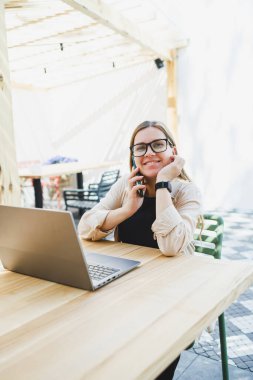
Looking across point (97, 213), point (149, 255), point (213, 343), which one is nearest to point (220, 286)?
point (149, 255)

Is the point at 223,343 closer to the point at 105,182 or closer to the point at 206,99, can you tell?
the point at 105,182

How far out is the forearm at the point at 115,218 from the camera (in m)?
1.48

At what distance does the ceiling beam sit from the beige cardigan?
2.74 m

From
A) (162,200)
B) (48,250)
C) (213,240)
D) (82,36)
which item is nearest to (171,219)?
(162,200)

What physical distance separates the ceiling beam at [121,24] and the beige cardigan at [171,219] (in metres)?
2.74

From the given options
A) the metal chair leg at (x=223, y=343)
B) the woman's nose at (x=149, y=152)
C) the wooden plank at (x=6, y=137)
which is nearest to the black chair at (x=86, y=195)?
the wooden plank at (x=6, y=137)

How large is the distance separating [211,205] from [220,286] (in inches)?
209

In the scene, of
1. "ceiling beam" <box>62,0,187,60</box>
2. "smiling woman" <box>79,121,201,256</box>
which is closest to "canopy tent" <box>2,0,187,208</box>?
"ceiling beam" <box>62,0,187,60</box>

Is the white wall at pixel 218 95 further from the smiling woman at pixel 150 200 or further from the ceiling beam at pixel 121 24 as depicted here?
the smiling woman at pixel 150 200

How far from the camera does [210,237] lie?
158 cm

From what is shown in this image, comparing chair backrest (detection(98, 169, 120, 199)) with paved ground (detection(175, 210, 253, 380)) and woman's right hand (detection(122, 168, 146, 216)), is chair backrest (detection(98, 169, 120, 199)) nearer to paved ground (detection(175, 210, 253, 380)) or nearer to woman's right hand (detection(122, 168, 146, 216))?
paved ground (detection(175, 210, 253, 380))

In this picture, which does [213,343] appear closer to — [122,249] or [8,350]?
[122,249]

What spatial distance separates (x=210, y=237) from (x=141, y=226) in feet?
1.06

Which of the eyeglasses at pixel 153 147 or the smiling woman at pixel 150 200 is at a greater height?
the eyeglasses at pixel 153 147
